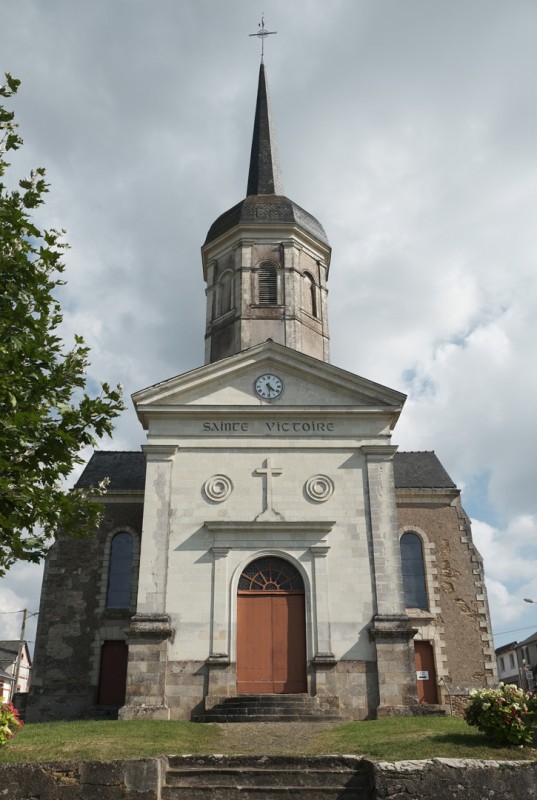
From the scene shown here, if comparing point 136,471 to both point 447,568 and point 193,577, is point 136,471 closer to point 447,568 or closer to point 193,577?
point 193,577

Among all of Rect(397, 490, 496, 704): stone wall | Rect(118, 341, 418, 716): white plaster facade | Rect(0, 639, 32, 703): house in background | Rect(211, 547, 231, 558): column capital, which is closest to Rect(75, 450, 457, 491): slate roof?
Rect(397, 490, 496, 704): stone wall

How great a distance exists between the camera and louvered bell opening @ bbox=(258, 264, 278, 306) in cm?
2348

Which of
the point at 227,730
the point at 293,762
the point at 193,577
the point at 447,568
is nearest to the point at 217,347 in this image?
the point at 193,577

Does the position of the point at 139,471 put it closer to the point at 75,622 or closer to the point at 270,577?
the point at 75,622

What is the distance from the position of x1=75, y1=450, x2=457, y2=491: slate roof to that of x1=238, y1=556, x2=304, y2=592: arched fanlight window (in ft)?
19.3

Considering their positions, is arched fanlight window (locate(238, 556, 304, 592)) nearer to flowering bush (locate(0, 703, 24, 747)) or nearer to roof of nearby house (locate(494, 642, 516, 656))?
flowering bush (locate(0, 703, 24, 747))

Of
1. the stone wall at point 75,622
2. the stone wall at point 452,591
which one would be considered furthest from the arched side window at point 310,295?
the stone wall at point 75,622

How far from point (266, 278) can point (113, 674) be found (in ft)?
42.2

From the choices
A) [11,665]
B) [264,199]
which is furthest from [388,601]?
[11,665]

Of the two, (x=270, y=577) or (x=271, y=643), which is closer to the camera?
(x=271, y=643)

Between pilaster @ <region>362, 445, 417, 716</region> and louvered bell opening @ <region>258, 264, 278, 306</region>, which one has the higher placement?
louvered bell opening @ <region>258, 264, 278, 306</region>

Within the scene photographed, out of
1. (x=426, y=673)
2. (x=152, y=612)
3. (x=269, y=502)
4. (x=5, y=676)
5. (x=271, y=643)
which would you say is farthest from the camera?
(x=5, y=676)

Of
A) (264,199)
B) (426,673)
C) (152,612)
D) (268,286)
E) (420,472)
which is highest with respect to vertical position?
(264,199)

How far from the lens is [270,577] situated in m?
18.5
